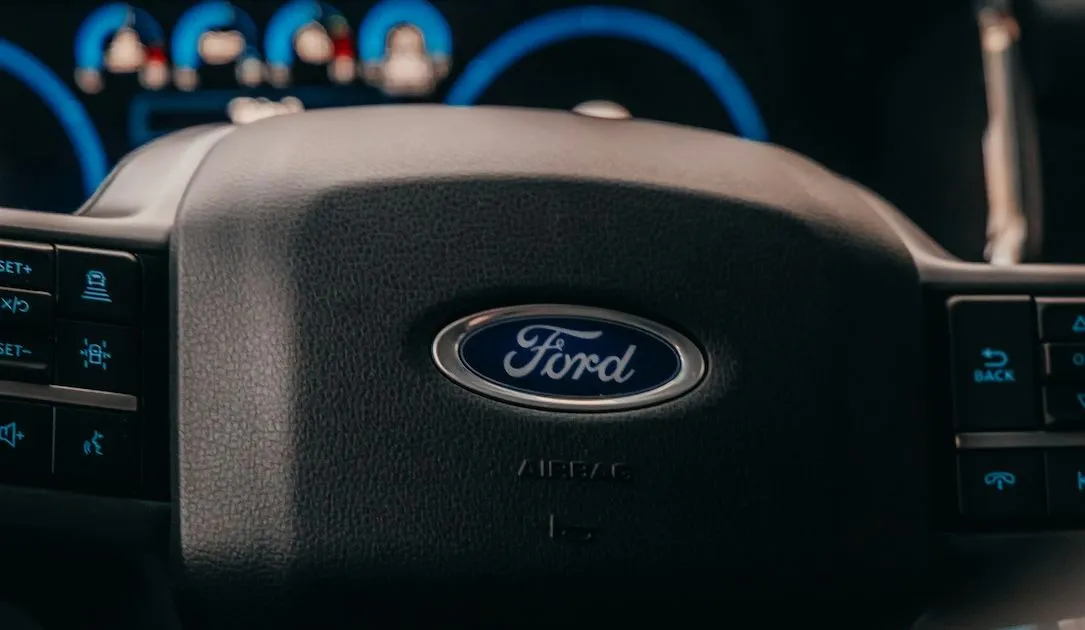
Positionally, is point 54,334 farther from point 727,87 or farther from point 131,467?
point 727,87

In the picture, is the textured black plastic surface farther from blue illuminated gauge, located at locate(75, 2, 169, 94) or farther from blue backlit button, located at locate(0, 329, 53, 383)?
blue illuminated gauge, located at locate(75, 2, 169, 94)

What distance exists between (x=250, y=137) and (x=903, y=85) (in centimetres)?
130

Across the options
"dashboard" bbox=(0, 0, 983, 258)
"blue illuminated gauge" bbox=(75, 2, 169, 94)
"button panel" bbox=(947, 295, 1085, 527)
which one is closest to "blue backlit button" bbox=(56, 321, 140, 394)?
"button panel" bbox=(947, 295, 1085, 527)

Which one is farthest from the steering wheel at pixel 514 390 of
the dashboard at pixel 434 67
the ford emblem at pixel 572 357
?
the dashboard at pixel 434 67

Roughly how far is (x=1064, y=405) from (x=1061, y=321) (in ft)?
0.10

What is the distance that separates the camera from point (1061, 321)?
454 millimetres

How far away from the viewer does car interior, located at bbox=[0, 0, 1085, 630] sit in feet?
1.31

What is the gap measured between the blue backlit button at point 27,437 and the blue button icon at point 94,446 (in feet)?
0.04

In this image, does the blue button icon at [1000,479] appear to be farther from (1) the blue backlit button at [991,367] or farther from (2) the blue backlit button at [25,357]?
(2) the blue backlit button at [25,357]

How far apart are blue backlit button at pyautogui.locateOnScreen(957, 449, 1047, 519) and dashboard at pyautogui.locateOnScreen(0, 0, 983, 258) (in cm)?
120

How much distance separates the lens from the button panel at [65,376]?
42cm

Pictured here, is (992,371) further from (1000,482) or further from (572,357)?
(572,357)

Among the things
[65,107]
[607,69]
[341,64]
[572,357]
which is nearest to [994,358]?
[572,357]

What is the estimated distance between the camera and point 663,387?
0.41 m
